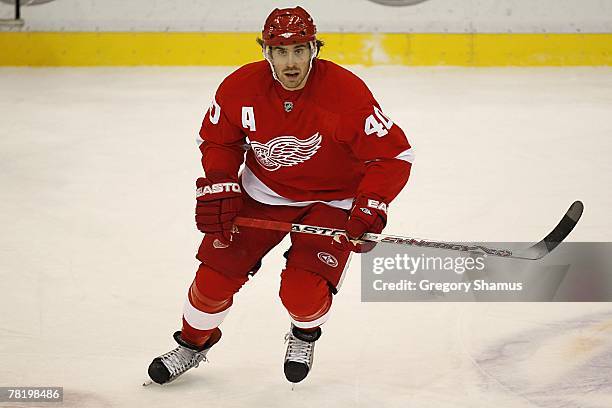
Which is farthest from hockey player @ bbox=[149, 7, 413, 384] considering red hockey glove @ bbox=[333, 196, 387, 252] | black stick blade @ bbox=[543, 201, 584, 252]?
black stick blade @ bbox=[543, 201, 584, 252]

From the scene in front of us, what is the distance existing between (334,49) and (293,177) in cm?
427

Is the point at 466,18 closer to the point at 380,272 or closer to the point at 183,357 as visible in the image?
the point at 380,272

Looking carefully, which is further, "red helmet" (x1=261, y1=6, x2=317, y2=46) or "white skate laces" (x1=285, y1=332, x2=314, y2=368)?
"white skate laces" (x1=285, y1=332, x2=314, y2=368)

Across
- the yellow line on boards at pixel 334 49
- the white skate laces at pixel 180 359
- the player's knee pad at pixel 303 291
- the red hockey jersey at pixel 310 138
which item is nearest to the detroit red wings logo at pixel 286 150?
the red hockey jersey at pixel 310 138

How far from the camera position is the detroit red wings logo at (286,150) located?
7.99ft

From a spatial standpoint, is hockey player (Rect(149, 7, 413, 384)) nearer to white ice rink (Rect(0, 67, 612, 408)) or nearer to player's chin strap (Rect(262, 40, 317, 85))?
player's chin strap (Rect(262, 40, 317, 85))

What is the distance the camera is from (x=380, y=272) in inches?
128

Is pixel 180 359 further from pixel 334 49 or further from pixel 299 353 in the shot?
pixel 334 49

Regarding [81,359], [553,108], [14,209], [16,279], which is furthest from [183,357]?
[553,108]

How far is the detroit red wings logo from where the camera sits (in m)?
2.44

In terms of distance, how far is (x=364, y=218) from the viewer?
2.33 metres

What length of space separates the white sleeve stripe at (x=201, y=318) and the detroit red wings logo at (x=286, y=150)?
1.16 ft

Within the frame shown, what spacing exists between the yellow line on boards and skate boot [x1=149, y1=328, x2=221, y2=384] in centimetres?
421

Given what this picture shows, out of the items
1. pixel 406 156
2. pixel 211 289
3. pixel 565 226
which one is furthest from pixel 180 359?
pixel 565 226
